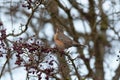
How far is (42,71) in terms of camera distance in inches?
218

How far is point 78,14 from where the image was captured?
12.1 metres

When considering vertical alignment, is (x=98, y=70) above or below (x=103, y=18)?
below

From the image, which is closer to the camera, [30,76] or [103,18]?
[30,76]

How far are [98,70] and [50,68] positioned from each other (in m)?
5.13

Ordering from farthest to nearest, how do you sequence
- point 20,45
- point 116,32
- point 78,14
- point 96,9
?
1. point 78,14
2. point 96,9
3. point 116,32
4. point 20,45

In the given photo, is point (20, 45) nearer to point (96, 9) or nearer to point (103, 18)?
point (103, 18)

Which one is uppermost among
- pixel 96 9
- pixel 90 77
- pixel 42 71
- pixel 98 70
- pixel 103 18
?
pixel 96 9

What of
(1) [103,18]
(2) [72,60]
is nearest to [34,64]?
(2) [72,60]

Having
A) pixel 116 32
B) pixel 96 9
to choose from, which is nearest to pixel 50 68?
pixel 116 32

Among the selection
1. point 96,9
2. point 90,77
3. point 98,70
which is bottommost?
point 90,77

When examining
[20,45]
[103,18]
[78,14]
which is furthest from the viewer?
[78,14]

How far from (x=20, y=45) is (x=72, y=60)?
73 cm

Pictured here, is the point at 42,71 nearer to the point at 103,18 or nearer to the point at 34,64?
the point at 34,64

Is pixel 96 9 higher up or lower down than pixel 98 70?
higher up
